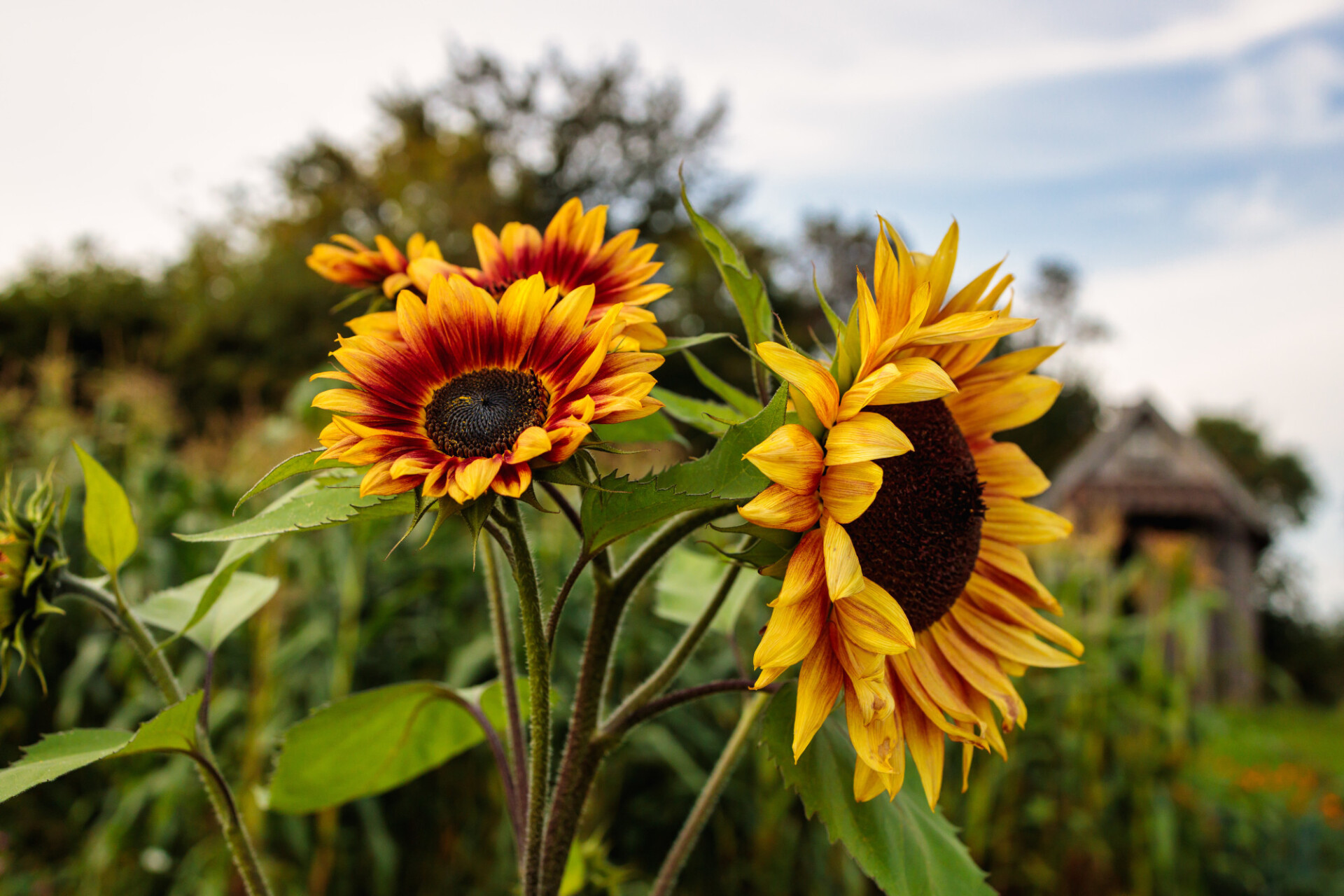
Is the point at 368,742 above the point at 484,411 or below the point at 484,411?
below

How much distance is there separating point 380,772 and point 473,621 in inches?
65.8

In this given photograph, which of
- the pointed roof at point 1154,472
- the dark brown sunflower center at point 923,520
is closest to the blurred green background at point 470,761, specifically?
the dark brown sunflower center at point 923,520

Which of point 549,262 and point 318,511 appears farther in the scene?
point 549,262

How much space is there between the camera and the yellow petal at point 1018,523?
0.55 m

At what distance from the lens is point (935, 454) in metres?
0.47

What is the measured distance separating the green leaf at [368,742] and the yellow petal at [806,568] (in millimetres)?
249

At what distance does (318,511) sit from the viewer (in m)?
0.40

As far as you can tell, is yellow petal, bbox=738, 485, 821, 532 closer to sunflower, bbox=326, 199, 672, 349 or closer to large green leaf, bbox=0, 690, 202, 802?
sunflower, bbox=326, 199, 672, 349

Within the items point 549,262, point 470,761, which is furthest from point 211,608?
point 470,761

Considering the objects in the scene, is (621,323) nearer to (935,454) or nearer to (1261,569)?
(935,454)

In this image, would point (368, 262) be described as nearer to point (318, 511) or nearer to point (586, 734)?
point (318, 511)

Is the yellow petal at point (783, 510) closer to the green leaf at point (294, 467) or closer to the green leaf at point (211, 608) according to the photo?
the green leaf at point (294, 467)

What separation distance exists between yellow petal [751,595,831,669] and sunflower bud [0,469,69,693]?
0.38m

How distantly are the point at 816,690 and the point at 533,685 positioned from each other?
0.46ft
